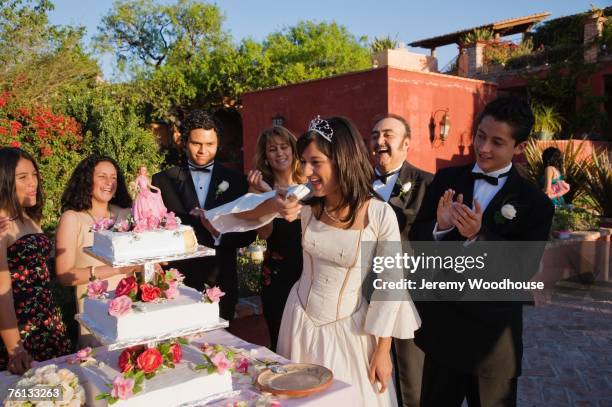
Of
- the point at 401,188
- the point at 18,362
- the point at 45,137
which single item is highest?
the point at 45,137

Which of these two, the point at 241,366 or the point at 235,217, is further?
the point at 235,217

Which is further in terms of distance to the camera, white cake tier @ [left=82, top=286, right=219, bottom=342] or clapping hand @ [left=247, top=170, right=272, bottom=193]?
clapping hand @ [left=247, top=170, right=272, bottom=193]

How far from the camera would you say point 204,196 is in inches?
150

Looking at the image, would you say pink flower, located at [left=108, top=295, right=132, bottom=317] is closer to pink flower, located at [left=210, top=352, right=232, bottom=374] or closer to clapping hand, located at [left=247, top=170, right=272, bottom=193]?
pink flower, located at [left=210, top=352, right=232, bottom=374]

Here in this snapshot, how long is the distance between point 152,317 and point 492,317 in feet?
5.49

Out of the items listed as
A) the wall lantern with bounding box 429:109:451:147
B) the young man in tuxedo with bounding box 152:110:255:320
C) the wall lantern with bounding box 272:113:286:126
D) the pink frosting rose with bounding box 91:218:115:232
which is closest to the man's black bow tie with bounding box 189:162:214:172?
the young man in tuxedo with bounding box 152:110:255:320

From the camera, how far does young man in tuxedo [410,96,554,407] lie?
240 centimetres

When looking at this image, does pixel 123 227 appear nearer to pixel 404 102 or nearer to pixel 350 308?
pixel 350 308

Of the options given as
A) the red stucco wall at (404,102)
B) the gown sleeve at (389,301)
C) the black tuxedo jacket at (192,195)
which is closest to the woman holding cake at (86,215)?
the black tuxedo jacket at (192,195)

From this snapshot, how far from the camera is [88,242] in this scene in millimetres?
3357

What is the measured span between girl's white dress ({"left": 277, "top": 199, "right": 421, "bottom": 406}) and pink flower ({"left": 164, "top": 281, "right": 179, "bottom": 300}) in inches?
30.1

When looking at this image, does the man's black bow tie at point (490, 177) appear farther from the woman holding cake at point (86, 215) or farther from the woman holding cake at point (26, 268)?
the woman holding cake at point (26, 268)

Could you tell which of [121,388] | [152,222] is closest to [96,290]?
[152,222]

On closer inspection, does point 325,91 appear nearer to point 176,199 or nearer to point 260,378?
point 176,199
